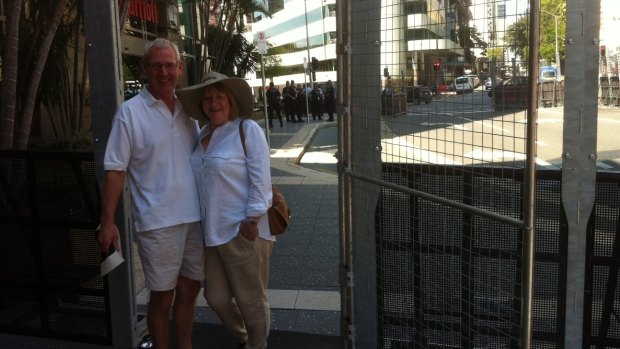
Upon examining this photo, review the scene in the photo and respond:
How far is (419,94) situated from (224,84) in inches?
44.4

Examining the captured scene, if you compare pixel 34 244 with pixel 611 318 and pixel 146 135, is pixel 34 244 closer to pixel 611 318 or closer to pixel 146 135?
pixel 146 135

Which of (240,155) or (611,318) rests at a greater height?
(240,155)

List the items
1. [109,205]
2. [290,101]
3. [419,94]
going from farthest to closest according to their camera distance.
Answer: [290,101], [109,205], [419,94]

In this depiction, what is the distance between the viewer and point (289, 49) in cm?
8912

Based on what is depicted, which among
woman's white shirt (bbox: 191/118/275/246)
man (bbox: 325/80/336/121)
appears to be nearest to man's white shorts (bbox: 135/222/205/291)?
woman's white shirt (bbox: 191/118/275/246)

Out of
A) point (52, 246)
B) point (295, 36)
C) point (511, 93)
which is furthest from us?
point (295, 36)

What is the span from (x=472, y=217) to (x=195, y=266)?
5.08 ft

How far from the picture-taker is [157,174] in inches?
123

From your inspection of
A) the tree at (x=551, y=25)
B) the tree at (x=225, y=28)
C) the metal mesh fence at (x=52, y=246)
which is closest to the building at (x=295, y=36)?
the tree at (x=225, y=28)

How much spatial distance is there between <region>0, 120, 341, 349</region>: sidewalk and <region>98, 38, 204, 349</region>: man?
3.37 feet

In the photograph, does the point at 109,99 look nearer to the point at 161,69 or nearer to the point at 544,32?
the point at 161,69

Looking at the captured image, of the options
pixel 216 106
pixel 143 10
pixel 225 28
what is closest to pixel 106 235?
pixel 216 106

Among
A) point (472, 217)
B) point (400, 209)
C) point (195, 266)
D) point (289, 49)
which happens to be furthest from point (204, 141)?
point (289, 49)

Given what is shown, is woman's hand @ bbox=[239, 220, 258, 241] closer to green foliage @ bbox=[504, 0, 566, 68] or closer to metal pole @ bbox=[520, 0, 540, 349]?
metal pole @ bbox=[520, 0, 540, 349]
